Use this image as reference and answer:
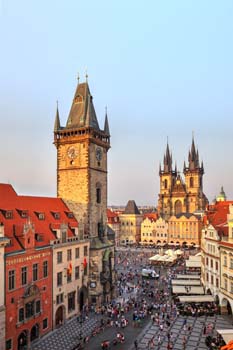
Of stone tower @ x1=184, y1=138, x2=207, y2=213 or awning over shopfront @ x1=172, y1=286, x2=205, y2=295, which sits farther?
stone tower @ x1=184, y1=138, x2=207, y2=213

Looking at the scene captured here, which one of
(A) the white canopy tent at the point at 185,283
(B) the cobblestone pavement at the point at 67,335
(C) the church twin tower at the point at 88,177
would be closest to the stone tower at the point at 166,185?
(A) the white canopy tent at the point at 185,283

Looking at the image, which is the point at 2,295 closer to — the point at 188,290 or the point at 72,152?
the point at 72,152

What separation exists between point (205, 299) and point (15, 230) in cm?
2843

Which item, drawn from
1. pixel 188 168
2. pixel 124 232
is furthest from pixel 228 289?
pixel 188 168

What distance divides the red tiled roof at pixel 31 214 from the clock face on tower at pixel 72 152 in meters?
6.98

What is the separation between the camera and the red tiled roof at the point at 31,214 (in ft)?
115

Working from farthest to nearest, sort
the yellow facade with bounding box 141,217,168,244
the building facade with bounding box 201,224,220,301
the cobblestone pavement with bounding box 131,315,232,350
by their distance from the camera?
the yellow facade with bounding box 141,217,168,244 < the building facade with bounding box 201,224,220,301 < the cobblestone pavement with bounding box 131,315,232,350

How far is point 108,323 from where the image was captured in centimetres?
4028

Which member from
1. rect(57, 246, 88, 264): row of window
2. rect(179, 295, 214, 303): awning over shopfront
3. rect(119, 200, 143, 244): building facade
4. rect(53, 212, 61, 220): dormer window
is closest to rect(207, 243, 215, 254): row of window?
rect(179, 295, 214, 303): awning over shopfront

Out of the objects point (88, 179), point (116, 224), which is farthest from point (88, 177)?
point (116, 224)

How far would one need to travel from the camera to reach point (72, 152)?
50.1 metres

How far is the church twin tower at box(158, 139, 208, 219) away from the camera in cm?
15138

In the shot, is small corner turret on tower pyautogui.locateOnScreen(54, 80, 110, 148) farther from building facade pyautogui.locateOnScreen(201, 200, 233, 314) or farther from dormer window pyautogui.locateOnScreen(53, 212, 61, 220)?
building facade pyautogui.locateOnScreen(201, 200, 233, 314)

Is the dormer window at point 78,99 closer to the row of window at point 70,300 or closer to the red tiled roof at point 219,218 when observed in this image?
the row of window at point 70,300
